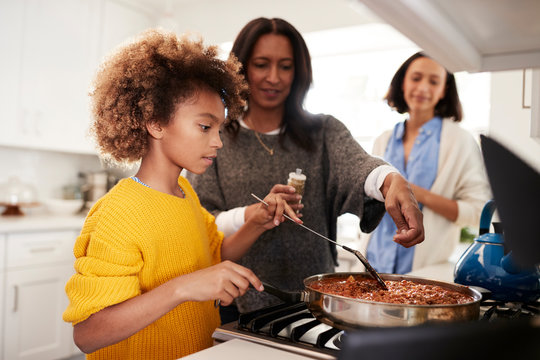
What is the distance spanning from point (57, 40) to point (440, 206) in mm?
2678

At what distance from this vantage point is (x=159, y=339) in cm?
93

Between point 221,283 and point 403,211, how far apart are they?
42cm

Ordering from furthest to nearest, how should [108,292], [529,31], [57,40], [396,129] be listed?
[57,40] → [396,129] → [529,31] → [108,292]

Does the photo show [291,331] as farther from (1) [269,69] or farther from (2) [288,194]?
A: (1) [269,69]

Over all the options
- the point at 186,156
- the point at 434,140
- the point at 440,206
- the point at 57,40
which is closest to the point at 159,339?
the point at 186,156

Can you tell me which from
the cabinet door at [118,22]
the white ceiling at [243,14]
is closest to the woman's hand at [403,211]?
the white ceiling at [243,14]

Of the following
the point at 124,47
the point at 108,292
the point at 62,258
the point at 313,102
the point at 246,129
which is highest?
the point at 313,102

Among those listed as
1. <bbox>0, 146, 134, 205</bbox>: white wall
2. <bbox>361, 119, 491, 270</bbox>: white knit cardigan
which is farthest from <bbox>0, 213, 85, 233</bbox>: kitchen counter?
<bbox>361, 119, 491, 270</bbox>: white knit cardigan

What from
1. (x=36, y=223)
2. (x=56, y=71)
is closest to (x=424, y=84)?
(x=36, y=223)

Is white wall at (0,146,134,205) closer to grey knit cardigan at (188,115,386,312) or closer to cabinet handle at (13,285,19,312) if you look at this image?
cabinet handle at (13,285,19,312)

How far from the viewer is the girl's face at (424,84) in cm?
230

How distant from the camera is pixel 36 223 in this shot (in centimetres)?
279

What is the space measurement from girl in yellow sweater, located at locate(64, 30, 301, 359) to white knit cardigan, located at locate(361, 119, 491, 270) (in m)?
1.23

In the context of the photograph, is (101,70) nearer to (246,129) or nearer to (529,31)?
(246,129)
